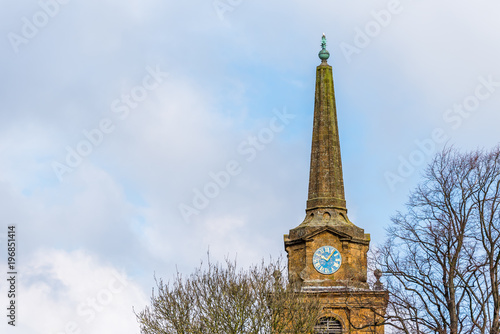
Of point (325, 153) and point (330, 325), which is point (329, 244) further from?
point (325, 153)

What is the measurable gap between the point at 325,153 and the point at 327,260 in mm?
6841

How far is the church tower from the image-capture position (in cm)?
5134

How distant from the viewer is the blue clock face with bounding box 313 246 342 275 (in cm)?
5316

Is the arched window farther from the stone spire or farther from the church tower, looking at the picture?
the stone spire

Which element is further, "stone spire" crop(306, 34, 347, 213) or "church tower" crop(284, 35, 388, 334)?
"stone spire" crop(306, 34, 347, 213)

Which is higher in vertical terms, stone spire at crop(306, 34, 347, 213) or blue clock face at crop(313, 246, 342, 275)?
stone spire at crop(306, 34, 347, 213)

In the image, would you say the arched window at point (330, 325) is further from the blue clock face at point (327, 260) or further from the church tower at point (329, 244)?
the blue clock face at point (327, 260)

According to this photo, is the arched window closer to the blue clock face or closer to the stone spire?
the blue clock face

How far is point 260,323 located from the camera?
44500mm

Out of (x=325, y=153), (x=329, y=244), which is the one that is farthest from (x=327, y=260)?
(x=325, y=153)

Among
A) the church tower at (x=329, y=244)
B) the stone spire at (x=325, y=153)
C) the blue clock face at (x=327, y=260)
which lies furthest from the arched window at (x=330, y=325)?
the stone spire at (x=325, y=153)

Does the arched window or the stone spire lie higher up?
the stone spire

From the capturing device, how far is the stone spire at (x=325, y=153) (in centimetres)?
5575

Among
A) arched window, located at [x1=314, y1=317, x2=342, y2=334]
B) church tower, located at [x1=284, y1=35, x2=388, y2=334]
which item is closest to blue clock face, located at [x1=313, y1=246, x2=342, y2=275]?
church tower, located at [x1=284, y1=35, x2=388, y2=334]
